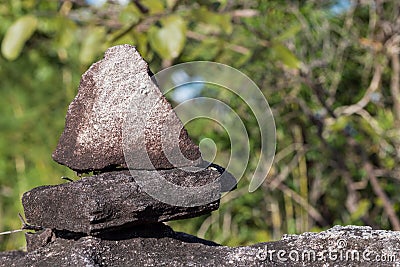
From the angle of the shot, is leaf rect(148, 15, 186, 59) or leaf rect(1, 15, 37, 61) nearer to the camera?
leaf rect(148, 15, 186, 59)

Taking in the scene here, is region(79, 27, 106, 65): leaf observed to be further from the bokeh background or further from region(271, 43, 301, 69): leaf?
region(271, 43, 301, 69): leaf

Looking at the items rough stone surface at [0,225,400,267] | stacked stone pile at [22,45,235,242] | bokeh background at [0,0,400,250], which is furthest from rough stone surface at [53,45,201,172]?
bokeh background at [0,0,400,250]

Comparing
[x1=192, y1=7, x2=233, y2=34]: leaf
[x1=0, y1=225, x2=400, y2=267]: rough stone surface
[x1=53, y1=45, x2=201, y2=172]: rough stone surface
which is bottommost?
[x1=0, y1=225, x2=400, y2=267]: rough stone surface

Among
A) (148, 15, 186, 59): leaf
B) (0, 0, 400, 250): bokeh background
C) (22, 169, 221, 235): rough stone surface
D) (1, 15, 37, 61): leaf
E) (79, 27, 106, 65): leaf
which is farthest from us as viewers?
(0, 0, 400, 250): bokeh background

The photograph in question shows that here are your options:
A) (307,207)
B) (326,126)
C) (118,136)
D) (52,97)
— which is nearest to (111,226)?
(118,136)

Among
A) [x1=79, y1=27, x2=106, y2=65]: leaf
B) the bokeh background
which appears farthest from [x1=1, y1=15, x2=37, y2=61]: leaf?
[x1=79, y1=27, x2=106, y2=65]: leaf

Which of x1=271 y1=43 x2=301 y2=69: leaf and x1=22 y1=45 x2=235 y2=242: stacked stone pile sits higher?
x1=271 y1=43 x2=301 y2=69: leaf

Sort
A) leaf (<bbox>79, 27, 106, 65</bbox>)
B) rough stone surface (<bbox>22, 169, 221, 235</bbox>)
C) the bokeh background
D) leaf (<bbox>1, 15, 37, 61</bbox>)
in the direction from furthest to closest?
the bokeh background, leaf (<bbox>79, 27, 106, 65</bbox>), leaf (<bbox>1, 15, 37, 61</bbox>), rough stone surface (<bbox>22, 169, 221, 235</bbox>)

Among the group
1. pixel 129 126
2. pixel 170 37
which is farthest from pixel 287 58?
pixel 129 126
